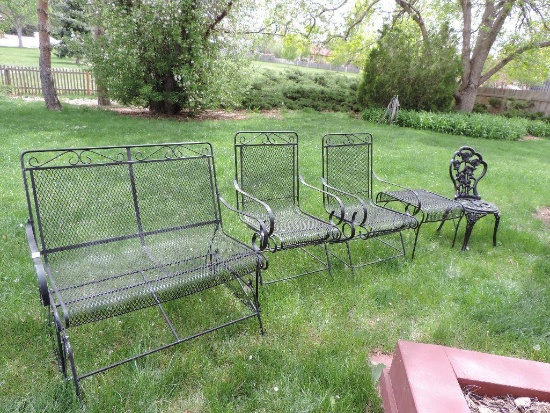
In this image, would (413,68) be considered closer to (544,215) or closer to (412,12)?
(412,12)

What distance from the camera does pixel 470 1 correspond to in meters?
14.3

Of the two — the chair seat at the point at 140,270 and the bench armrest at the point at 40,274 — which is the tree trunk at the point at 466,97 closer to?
the chair seat at the point at 140,270

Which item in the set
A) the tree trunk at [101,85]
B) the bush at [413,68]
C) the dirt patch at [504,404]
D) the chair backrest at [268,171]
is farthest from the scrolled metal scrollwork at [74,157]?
the bush at [413,68]

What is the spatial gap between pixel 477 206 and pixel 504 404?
287cm

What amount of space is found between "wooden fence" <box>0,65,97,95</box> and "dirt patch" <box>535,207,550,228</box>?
13748 mm

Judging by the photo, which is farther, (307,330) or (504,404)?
(307,330)

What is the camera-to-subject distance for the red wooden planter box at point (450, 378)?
161 cm

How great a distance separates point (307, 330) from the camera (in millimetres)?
2764

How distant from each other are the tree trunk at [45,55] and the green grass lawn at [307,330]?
6038mm

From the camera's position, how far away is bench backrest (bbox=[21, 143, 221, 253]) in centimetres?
251

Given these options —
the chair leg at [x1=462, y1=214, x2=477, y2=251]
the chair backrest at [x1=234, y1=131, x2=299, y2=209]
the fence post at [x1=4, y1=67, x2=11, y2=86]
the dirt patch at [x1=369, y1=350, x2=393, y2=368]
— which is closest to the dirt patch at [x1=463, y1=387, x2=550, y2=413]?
the dirt patch at [x1=369, y1=350, x2=393, y2=368]

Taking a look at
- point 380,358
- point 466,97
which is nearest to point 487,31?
point 466,97

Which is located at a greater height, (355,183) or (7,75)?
(7,75)

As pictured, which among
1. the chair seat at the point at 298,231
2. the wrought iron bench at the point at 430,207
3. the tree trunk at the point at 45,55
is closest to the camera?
the chair seat at the point at 298,231
